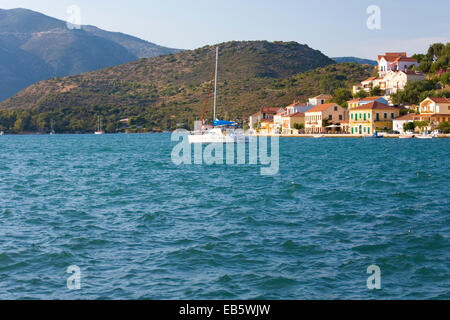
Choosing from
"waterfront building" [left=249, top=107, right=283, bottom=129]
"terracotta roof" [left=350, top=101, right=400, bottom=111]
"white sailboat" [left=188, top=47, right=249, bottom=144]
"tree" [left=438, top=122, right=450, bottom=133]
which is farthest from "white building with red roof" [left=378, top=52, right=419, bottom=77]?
"white sailboat" [left=188, top=47, right=249, bottom=144]

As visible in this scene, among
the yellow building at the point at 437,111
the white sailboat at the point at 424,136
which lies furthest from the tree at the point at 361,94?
the white sailboat at the point at 424,136

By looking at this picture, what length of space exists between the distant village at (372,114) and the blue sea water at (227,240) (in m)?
70.6

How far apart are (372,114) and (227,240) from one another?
292 ft

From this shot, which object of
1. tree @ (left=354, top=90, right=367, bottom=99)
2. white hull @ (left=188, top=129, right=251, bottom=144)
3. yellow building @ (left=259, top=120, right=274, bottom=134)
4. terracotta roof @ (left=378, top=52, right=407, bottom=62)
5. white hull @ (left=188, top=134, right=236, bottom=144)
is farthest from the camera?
yellow building @ (left=259, top=120, right=274, bottom=134)

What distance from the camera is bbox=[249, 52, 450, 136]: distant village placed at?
3703 inches

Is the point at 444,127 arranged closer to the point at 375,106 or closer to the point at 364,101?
the point at 375,106

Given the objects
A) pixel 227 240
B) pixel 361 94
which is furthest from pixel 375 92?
pixel 227 240

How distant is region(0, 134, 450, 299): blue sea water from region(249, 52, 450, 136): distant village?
70581 millimetres

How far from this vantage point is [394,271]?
39.2 feet

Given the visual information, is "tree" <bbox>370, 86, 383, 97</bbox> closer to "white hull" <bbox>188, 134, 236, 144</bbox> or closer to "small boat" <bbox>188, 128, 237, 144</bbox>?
"small boat" <bbox>188, 128, 237, 144</bbox>
